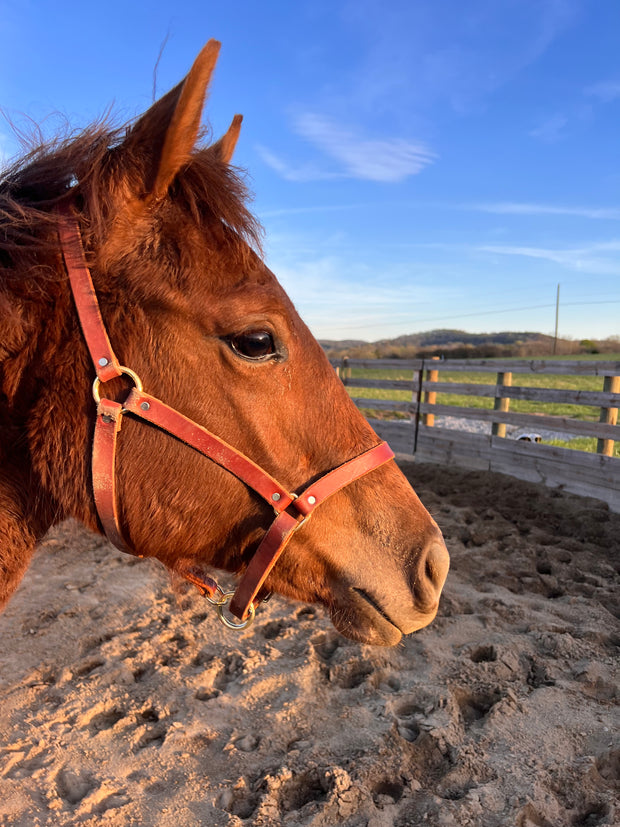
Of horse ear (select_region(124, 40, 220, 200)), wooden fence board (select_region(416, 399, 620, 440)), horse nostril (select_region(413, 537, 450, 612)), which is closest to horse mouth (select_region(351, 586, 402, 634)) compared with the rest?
horse nostril (select_region(413, 537, 450, 612))

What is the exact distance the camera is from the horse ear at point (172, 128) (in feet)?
4.08

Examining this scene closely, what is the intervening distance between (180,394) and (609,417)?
21.4ft

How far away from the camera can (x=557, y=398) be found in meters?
7.12

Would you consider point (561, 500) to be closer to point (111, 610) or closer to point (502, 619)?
point (502, 619)

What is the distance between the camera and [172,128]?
1.27m

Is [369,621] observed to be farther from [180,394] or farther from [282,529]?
[180,394]

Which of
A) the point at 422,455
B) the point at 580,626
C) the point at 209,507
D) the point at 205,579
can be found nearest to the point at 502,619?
the point at 580,626

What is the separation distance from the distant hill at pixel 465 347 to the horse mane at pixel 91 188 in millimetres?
12388

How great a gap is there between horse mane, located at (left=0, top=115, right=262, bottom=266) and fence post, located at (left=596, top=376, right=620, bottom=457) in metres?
6.23

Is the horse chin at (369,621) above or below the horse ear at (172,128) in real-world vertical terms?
below

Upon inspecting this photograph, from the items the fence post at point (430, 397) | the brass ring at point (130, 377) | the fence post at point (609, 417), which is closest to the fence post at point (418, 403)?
the fence post at point (430, 397)

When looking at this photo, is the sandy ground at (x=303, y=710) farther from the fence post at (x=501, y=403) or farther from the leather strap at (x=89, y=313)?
the fence post at (x=501, y=403)

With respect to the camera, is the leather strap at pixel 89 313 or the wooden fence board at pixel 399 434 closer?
the leather strap at pixel 89 313

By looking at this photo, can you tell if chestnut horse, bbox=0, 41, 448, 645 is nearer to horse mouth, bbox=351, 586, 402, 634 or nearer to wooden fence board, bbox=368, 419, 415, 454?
horse mouth, bbox=351, 586, 402, 634
